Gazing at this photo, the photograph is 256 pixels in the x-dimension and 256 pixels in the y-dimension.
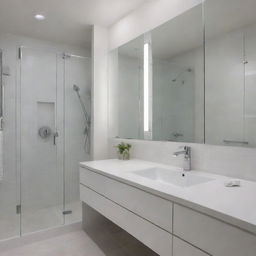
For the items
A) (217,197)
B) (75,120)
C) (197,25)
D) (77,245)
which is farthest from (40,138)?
(217,197)

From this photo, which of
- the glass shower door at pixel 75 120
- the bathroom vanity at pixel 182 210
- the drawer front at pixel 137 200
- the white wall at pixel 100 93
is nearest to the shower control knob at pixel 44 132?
the glass shower door at pixel 75 120

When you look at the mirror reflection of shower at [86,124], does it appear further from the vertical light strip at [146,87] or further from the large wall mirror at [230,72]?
the large wall mirror at [230,72]

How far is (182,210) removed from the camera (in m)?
1.07

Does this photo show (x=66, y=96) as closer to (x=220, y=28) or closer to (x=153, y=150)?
(x=153, y=150)

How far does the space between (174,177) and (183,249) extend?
2.32ft

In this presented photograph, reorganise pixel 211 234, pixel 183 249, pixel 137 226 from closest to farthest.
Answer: pixel 211 234 → pixel 183 249 → pixel 137 226

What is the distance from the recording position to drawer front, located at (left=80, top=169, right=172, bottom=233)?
1.17 meters

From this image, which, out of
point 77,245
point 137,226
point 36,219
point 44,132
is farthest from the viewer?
point 44,132

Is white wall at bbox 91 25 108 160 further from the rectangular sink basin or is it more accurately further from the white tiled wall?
the rectangular sink basin

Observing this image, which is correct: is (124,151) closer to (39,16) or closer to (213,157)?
(213,157)

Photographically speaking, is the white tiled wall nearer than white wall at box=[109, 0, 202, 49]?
Yes

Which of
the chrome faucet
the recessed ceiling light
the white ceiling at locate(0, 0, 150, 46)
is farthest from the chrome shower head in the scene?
the chrome faucet

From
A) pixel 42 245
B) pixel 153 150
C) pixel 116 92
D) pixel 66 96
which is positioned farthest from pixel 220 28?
pixel 42 245

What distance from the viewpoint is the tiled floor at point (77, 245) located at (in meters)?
2.01
